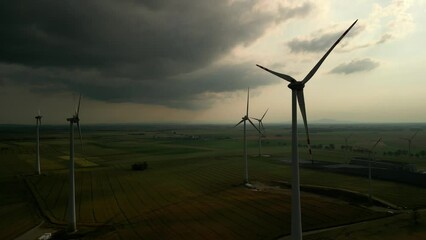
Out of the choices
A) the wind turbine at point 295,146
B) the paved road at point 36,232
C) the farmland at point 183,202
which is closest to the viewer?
the wind turbine at point 295,146

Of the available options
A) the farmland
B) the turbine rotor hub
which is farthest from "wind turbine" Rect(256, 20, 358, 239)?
the farmland

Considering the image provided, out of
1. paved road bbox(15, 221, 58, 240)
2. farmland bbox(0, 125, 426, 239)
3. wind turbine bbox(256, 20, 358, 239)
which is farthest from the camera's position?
farmland bbox(0, 125, 426, 239)

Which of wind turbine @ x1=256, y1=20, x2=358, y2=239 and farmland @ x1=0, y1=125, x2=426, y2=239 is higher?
wind turbine @ x1=256, y1=20, x2=358, y2=239

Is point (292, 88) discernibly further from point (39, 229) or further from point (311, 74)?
point (39, 229)

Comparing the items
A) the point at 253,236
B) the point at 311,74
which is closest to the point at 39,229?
the point at 253,236

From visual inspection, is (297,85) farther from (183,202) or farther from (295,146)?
(183,202)

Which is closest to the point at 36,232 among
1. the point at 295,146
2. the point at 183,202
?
the point at 183,202

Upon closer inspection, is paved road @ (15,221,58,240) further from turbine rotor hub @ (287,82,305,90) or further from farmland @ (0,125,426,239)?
turbine rotor hub @ (287,82,305,90)

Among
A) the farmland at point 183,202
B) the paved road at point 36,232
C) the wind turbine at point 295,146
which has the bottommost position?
the paved road at point 36,232

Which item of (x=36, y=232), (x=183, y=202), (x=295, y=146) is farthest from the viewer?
(x=183, y=202)

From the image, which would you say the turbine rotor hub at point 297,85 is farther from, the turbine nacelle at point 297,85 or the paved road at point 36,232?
the paved road at point 36,232

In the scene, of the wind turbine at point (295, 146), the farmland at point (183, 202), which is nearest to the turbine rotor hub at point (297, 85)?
the wind turbine at point (295, 146)
